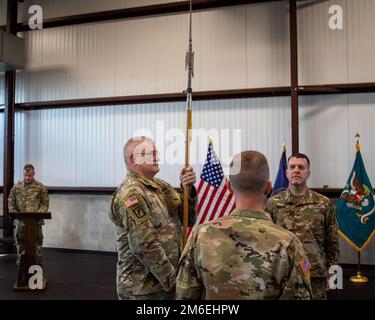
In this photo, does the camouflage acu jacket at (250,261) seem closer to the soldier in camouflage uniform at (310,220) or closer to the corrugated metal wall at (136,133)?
the soldier in camouflage uniform at (310,220)

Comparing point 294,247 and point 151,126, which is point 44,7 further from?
point 294,247

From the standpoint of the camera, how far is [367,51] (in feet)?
19.6

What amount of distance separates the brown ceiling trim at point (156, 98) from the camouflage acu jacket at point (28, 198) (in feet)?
6.80

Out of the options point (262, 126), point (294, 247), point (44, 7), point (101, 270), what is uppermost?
point (44, 7)

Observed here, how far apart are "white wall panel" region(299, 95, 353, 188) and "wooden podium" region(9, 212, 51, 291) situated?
4.16m

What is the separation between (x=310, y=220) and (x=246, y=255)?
1.59 metres

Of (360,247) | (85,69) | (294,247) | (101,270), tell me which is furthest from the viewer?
(85,69)

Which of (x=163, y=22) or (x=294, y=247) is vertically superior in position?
(x=163, y=22)

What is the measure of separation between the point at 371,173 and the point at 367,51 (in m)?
1.89

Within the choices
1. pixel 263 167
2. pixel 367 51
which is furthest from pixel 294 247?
pixel 367 51

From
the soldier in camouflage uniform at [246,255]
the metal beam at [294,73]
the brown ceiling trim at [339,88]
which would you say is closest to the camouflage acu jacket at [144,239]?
the soldier in camouflage uniform at [246,255]

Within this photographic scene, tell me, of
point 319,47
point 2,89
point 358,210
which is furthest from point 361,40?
Result: point 2,89

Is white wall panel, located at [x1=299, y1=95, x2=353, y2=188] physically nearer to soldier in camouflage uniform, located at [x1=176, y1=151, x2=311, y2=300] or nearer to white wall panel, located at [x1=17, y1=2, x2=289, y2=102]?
white wall panel, located at [x1=17, y1=2, x2=289, y2=102]

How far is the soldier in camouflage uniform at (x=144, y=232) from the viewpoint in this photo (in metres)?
2.00
